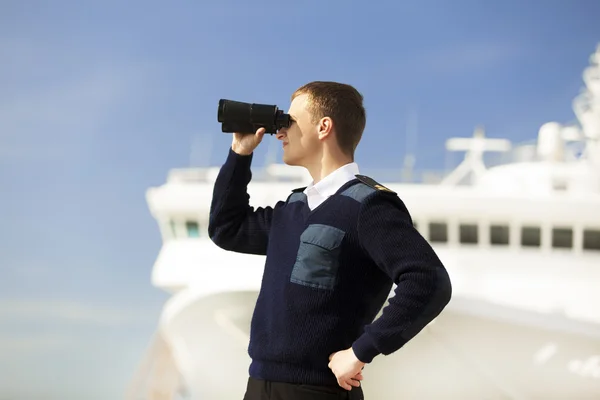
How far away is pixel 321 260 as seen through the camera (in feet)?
6.81

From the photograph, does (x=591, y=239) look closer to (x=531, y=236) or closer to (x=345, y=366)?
(x=531, y=236)

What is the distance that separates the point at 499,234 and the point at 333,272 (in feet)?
25.2

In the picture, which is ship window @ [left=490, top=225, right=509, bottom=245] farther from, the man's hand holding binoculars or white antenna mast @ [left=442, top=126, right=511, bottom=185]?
the man's hand holding binoculars

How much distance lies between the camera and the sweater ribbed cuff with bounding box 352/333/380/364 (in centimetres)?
196

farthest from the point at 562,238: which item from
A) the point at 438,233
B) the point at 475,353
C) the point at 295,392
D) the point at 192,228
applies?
the point at 295,392

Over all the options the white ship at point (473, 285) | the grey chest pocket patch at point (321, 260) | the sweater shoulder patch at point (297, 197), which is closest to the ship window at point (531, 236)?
the white ship at point (473, 285)

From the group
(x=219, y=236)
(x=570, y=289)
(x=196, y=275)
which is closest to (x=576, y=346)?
(x=570, y=289)

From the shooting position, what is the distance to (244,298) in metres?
8.44

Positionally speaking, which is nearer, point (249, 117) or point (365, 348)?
point (365, 348)

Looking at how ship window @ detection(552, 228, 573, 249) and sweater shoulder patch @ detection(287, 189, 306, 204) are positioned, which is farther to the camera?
ship window @ detection(552, 228, 573, 249)

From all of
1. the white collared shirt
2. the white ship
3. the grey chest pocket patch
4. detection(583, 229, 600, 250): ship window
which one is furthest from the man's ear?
detection(583, 229, 600, 250): ship window

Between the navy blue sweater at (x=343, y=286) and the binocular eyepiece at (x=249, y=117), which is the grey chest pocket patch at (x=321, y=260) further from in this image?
the binocular eyepiece at (x=249, y=117)

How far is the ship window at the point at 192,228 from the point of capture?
998 cm

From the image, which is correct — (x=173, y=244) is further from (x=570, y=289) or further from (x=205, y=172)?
(x=570, y=289)
